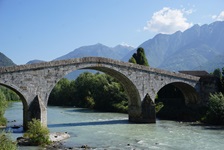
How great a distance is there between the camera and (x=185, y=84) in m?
36.7

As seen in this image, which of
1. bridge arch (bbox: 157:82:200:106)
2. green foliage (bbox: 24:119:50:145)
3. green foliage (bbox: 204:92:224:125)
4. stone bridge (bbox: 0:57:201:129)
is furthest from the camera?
bridge arch (bbox: 157:82:200:106)

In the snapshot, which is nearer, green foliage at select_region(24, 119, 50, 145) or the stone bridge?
green foliage at select_region(24, 119, 50, 145)

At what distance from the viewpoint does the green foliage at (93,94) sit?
48.6 m

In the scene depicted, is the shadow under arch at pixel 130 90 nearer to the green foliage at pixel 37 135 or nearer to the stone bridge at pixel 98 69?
the stone bridge at pixel 98 69

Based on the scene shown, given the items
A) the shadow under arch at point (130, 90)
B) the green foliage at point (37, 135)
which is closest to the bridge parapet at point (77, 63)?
A: the shadow under arch at point (130, 90)

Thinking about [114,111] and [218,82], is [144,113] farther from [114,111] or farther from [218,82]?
[114,111]

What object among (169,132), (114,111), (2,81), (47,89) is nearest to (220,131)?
(169,132)

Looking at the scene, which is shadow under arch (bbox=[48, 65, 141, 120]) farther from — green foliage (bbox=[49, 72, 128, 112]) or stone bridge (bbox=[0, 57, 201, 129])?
green foliage (bbox=[49, 72, 128, 112])

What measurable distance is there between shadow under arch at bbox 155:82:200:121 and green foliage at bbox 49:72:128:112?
20.5 feet

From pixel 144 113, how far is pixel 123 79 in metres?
4.14

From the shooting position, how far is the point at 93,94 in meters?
58.6

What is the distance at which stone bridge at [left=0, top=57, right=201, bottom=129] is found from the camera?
24.8 m

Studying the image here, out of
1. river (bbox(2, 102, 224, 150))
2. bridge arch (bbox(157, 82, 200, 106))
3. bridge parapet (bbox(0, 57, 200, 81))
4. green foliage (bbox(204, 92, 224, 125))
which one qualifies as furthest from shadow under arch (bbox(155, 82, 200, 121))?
river (bbox(2, 102, 224, 150))

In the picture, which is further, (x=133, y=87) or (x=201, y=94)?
(x=201, y=94)
